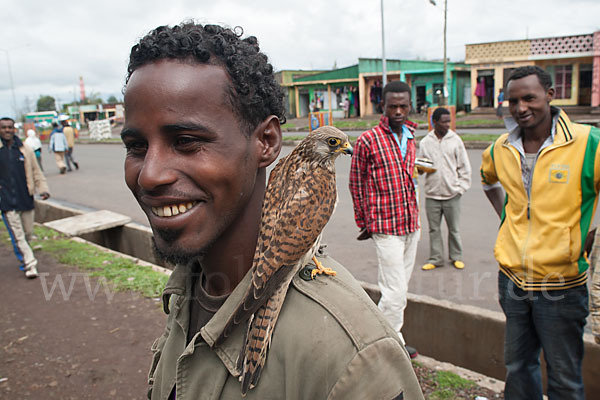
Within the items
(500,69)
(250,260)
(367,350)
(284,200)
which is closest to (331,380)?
(367,350)

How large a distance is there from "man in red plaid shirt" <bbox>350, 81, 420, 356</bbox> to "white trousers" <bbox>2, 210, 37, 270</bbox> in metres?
4.76

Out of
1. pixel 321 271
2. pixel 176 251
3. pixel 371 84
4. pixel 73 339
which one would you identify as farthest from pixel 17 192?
pixel 371 84

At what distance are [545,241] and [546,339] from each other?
1.96 ft

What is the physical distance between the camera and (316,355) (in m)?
1.08

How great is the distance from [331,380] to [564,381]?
7.46 feet

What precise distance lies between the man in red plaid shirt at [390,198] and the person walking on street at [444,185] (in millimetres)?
1824

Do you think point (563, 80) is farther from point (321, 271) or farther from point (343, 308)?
point (343, 308)

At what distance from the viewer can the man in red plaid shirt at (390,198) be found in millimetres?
3859

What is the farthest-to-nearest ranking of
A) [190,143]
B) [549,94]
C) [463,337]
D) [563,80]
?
[563,80]
[463,337]
[549,94]
[190,143]

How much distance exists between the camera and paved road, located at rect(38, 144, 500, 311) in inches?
199

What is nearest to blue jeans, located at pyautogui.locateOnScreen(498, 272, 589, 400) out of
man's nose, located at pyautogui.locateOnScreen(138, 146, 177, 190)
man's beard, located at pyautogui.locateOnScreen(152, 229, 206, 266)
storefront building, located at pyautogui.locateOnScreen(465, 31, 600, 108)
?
man's beard, located at pyautogui.locateOnScreen(152, 229, 206, 266)

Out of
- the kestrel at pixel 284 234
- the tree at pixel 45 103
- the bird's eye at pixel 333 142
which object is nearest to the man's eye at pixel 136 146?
the kestrel at pixel 284 234

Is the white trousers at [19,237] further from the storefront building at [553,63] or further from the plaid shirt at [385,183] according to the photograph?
the storefront building at [553,63]

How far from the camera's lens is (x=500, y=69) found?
2691 cm
